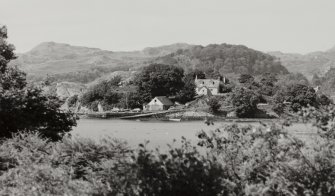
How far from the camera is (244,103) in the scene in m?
126

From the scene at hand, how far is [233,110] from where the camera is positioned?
5032 inches

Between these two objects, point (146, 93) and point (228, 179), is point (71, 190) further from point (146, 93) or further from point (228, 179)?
point (146, 93)

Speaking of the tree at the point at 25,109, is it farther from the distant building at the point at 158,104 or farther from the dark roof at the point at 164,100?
the dark roof at the point at 164,100

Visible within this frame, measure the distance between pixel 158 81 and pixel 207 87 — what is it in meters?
27.9

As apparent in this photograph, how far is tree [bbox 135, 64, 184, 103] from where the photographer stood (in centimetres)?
14050

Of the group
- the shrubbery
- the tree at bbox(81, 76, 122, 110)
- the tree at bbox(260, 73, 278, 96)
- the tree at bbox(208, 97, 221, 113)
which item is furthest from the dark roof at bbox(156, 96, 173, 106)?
the shrubbery

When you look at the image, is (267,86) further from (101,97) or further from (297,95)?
(101,97)

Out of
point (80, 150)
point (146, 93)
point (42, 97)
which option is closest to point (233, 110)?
point (146, 93)

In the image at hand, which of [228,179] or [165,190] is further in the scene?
[228,179]

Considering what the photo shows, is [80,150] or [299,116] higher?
[299,116]

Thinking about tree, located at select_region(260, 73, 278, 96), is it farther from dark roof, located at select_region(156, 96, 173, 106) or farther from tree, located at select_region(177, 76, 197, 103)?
dark roof, located at select_region(156, 96, 173, 106)

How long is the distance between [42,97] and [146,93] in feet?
391

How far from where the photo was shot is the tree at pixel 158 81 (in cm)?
14050

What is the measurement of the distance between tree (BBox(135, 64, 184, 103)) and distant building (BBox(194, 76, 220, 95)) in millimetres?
16220
